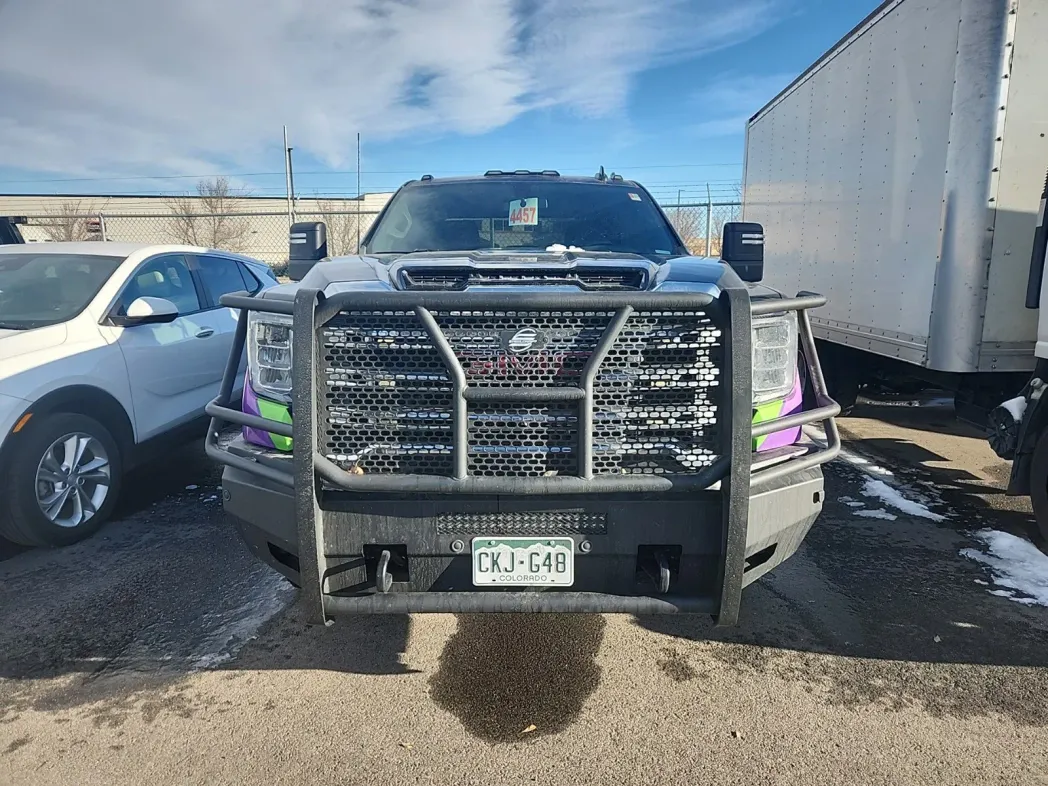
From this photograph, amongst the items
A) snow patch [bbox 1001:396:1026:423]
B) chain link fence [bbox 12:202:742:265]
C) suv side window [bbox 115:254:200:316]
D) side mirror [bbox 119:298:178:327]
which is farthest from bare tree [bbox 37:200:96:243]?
snow patch [bbox 1001:396:1026:423]

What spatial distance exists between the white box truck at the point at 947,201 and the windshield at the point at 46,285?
567 centimetres

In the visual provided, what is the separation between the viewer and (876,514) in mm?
4770

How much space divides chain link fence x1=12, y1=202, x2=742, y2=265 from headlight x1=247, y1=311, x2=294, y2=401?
32.6ft

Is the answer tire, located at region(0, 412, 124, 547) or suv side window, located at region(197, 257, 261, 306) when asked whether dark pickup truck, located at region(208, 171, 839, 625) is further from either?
suv side window, located at region(197, 257, 261, 306)

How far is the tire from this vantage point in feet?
12.8

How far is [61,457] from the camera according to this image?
165 inches

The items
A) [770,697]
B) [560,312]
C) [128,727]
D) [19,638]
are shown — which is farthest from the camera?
[19,638]

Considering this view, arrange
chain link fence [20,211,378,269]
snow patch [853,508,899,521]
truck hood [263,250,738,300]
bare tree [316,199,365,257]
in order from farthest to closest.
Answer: bare tree [316,199,365,257] < chain link fence [20,211,378,269] < snow patch [853,508,899,521] < truck hood [263,250,738,300]

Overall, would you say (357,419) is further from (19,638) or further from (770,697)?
(19,638)

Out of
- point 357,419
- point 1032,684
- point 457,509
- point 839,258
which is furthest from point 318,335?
point 839,258

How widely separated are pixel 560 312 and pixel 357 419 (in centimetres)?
81

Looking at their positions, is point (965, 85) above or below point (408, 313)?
above

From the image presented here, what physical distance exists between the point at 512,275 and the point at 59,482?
3.24 meters

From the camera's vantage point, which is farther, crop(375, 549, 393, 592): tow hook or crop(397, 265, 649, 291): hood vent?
crop(397, 265, 649, 291): hood vent
